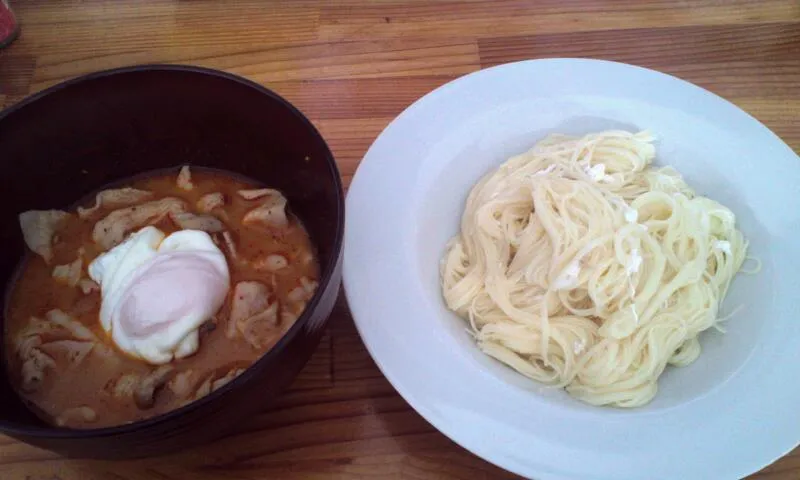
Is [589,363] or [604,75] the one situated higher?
[604,75]

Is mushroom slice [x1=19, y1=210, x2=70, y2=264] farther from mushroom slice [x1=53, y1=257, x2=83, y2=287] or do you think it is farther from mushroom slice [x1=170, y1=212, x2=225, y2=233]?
mushroom slice [x1=170, y1=212, x2=225, y2=233]

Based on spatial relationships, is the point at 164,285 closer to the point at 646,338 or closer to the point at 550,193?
the point at 550,193

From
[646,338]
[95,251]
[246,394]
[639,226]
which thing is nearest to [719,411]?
[646,338]

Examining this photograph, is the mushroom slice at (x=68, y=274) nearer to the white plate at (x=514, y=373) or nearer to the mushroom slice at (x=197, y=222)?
the mushroom slice at (x=197, y=222)

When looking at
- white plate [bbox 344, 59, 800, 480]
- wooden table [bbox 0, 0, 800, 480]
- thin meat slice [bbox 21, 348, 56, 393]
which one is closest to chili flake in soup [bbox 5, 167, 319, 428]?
thin meat slice [bbox 21, 348, 56, 393]

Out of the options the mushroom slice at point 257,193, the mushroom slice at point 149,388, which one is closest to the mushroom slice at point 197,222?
the mushroom slice at point 257,193

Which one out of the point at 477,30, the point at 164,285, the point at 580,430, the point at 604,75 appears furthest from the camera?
the point at 477,30
